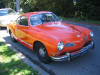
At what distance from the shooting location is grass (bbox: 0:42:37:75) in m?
3.87

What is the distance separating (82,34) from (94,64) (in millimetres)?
1027

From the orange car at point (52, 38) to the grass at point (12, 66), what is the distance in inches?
24.8

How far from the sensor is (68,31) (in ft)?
14.0

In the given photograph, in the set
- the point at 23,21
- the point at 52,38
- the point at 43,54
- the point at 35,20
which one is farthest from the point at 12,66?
the point at 23,21

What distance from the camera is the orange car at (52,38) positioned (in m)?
3.68

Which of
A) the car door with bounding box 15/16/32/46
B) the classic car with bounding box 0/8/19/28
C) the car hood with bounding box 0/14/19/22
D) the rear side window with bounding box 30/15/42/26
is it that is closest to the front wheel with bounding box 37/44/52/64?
the car door with bounding box 15/16/32/46

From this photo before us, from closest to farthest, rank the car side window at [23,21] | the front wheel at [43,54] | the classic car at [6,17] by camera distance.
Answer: the front wheel at [43,54]
the car side window at [23,21]
the classic car at [6,17]

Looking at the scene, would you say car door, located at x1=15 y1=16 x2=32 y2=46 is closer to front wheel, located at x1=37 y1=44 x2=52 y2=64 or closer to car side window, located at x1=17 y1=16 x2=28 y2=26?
car side window, located at x1=17 y1=16 x2=28 y2=26

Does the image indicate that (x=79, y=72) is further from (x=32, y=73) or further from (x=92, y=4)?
(x=92, y=4)

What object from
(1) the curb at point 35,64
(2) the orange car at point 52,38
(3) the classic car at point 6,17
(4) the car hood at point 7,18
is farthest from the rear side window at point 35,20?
(4) the car hood at point 7,18

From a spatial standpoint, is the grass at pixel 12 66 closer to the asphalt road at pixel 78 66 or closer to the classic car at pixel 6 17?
the asphalt road at pixel 78 66

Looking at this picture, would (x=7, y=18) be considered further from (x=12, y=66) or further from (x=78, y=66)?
(x=78, y=66)

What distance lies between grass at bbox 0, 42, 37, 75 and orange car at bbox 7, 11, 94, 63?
0.63 meters

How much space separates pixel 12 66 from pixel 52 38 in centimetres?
167
